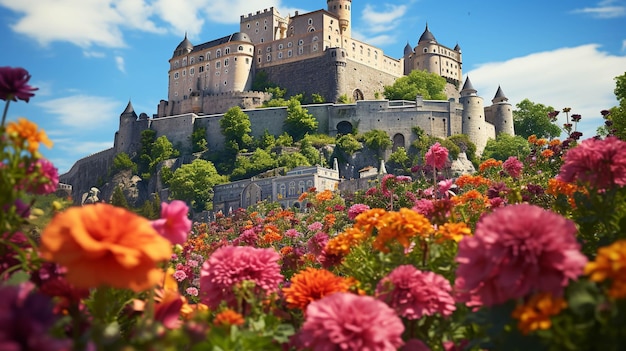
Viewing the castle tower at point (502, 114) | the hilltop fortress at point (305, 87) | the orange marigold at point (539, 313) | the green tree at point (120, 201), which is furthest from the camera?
the castle tower at point (502, 114)

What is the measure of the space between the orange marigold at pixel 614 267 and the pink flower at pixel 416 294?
89 cm

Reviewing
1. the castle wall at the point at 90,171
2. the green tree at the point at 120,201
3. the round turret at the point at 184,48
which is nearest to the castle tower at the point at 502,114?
the round turret at the point at 184,48

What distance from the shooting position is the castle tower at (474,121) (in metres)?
53.2

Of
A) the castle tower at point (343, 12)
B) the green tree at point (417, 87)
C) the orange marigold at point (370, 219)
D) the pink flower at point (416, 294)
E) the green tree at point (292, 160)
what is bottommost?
the pink flower at point (416, 294)

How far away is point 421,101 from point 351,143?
297 inches

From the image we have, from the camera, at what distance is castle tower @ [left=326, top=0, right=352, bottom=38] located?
64062 millimetres

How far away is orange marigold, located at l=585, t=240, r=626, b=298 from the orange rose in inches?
47.4

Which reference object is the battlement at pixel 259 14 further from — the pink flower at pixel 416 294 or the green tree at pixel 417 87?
the pink flower at pixel 416 294

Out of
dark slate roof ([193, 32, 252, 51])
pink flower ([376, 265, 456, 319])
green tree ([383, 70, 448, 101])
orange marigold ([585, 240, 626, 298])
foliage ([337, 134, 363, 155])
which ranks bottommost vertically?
pink flower ([376, 265, 456, 319])

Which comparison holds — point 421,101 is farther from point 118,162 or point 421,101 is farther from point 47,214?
point 47,214

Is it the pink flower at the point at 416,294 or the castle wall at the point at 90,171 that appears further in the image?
the castle wall at the point at 90,171

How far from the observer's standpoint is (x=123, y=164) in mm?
56656

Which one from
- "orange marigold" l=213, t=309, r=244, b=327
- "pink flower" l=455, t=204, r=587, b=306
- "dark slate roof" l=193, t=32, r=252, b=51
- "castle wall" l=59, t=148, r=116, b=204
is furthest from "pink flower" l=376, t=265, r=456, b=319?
"dark slate roof" l=193, t=32, r=252, b=51

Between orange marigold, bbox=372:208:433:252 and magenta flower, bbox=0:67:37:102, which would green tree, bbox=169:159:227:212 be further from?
magenta flower, bbox=0:67:37:102
